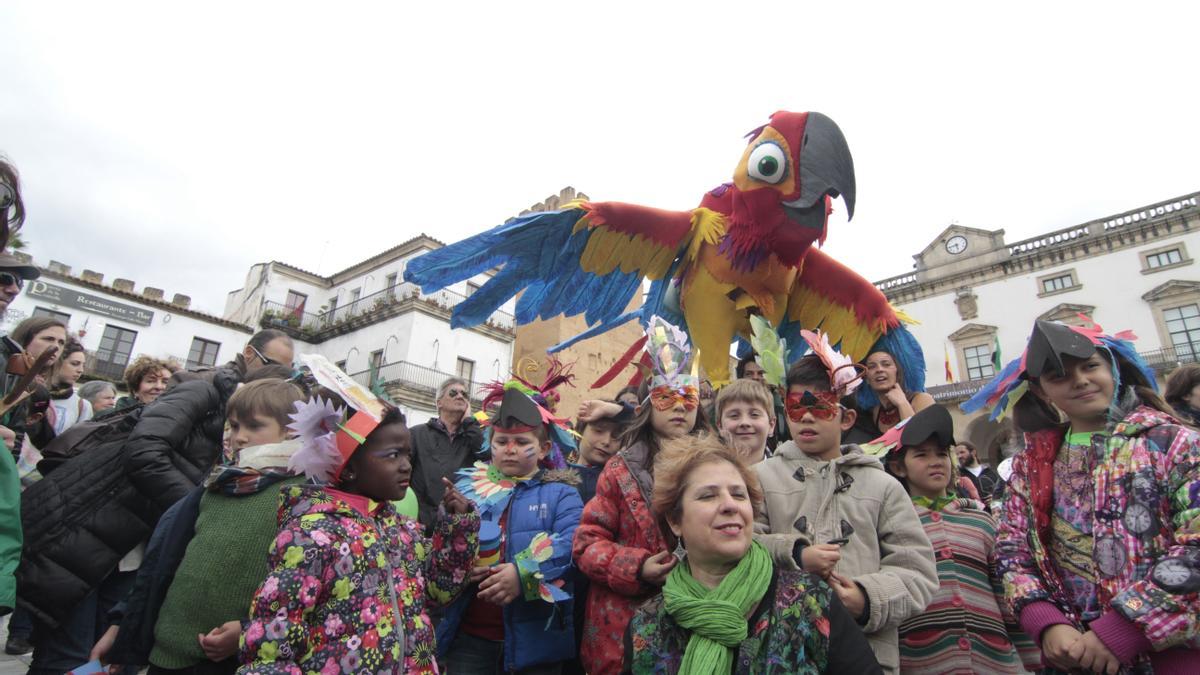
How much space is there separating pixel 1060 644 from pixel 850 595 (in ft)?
2.01

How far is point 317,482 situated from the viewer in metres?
2.02

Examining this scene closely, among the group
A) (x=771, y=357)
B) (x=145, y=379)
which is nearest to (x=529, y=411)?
(x=771, y=357)

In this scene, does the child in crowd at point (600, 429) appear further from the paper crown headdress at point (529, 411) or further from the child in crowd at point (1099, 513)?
the child in crowd at point (1099, 513)

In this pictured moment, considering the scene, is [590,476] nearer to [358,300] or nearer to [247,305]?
[358,300]

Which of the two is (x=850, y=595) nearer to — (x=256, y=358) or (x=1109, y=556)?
(x=1109, y=556)

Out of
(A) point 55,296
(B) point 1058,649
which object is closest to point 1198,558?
(B) point 1058,649

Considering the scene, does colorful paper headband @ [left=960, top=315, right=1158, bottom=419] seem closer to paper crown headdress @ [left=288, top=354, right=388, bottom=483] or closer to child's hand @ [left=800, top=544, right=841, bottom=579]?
child's hand @ [left=800, top=544, right=841, bottom=579]

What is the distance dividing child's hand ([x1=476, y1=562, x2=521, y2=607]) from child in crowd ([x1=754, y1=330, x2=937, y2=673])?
885mm

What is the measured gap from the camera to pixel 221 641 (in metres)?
1.83

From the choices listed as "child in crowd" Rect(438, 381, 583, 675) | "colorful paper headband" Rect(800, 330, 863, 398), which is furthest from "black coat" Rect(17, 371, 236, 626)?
"colorful paper headband" Rect(800, 330, 863, 398)

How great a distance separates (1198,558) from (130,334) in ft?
88.3

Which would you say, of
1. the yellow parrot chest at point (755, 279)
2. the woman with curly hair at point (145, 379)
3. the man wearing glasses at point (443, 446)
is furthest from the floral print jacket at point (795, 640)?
the woman with curly hair at point (145, 379)

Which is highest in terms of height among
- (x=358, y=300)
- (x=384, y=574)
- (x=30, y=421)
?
(x=358, y=300)

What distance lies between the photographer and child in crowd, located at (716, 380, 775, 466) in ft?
8.81
